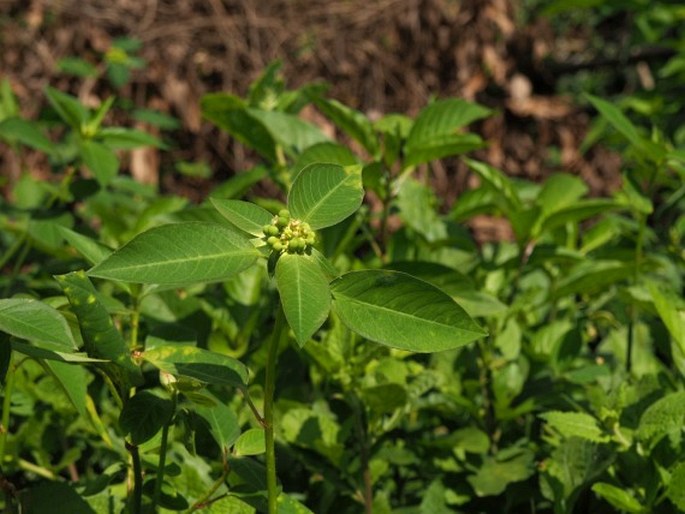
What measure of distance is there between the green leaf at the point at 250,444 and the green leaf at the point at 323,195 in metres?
0.26

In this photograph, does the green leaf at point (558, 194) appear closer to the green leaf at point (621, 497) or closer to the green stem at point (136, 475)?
the green leaf at point (621, 497)

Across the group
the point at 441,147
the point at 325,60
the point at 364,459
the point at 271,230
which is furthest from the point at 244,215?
the point at 325,60

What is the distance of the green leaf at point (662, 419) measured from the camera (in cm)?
114

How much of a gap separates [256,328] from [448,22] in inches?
158

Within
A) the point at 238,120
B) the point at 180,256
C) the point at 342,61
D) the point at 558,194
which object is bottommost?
the point at 342,61

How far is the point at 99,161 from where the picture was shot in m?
1.66

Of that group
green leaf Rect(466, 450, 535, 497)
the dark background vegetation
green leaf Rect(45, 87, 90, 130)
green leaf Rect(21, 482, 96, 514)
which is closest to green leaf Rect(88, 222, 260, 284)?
green leaf Rect(21, 482, 96, 514)

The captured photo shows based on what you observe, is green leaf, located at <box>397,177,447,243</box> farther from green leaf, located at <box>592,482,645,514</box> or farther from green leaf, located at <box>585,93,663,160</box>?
green leaf, located at <box>592,482,645,514</box>

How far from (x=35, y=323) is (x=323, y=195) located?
29cm

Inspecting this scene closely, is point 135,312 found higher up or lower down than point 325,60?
higher up

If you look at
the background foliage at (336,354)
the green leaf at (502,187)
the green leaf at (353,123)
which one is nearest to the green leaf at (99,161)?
the background foliage at (336,354)

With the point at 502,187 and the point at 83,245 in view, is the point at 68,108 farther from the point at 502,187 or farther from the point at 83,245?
the point at 502,187

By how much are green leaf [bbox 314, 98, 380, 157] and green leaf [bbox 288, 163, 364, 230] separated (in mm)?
592

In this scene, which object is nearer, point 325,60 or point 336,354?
point 336,354
